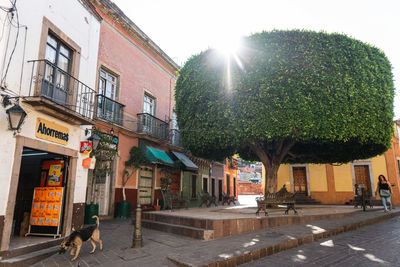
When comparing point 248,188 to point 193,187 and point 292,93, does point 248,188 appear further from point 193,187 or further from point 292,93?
point 292,93

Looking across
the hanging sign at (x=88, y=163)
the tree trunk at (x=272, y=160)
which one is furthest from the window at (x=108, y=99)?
the tree trunk at (x=272, y=160)

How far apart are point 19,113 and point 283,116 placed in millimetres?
8251

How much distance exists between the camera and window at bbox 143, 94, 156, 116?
14.5 meters

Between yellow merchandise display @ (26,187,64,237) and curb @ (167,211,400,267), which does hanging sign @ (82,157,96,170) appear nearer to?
yellow merchandise display @ (26,187,64,237)

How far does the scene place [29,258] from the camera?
16.3ft

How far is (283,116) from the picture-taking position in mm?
9844

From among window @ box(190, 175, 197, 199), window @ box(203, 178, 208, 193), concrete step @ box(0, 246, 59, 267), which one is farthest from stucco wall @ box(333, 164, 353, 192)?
concrete step @ box(0, 246, 59, 267)

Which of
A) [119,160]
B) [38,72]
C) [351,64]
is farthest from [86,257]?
[351,64]

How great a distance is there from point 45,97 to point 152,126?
325 inches

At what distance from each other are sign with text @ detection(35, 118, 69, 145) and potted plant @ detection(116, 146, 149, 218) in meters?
5.19

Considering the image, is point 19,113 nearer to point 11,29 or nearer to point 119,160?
point 11,29

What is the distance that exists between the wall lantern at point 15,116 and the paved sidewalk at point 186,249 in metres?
2.73

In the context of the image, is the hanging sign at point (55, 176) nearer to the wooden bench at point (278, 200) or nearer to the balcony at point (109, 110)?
the balcony at point (109, 110)

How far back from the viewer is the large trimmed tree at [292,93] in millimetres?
9852
